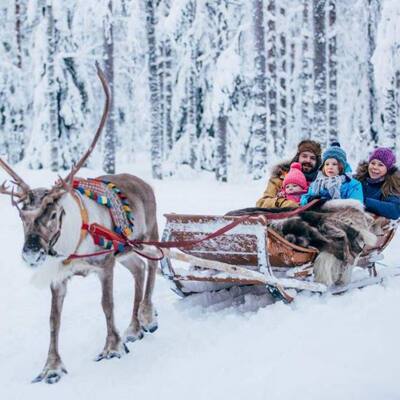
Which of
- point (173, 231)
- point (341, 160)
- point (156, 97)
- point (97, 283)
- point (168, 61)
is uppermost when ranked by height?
point (168, 61)

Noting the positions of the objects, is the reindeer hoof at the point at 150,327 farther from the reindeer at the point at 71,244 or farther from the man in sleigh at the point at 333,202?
the man in sleigh at the point at 333,202

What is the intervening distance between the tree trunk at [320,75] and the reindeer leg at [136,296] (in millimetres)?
10333

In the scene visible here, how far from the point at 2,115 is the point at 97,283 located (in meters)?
20.2

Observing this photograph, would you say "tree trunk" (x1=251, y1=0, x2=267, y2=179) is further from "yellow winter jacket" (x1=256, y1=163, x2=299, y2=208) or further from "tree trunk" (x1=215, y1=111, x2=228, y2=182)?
"yellow winter jacket" (x1=256, y1=163, x2=299, y2=208)

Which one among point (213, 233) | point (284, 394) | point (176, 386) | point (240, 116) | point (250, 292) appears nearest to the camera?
point (284, 394)

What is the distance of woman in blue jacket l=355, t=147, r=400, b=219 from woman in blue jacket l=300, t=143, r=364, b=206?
0.40m

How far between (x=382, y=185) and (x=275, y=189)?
129cm

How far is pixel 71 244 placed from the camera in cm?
470

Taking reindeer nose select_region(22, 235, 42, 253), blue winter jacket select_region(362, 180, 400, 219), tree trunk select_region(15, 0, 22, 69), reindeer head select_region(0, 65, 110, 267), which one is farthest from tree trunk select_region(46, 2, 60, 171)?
reindeer nose select_region(22, 235, 42, 253)

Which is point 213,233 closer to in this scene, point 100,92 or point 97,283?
point 97,283

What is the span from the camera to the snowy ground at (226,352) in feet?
13.1

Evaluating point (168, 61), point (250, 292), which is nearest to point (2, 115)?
point (168, 61)

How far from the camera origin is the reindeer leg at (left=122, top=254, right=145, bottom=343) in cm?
566

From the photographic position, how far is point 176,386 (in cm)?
426
